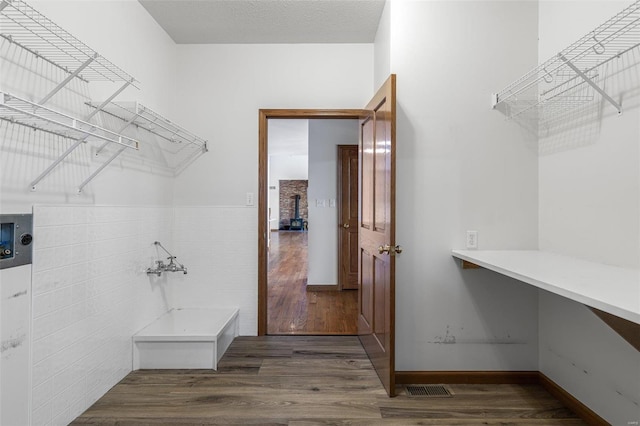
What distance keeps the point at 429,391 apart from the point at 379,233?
1001mm

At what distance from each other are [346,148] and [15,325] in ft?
11.9

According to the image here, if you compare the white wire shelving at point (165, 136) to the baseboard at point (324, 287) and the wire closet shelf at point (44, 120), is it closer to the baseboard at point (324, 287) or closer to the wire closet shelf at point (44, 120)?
the wire closet shelf at point (44, 120)

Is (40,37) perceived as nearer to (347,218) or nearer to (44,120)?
(44,120)

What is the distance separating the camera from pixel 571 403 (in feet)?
5.83

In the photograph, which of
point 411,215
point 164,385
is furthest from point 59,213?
point 411,215

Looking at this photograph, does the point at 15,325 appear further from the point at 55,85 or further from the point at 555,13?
the point at 555,13

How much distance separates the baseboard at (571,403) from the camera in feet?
5.36

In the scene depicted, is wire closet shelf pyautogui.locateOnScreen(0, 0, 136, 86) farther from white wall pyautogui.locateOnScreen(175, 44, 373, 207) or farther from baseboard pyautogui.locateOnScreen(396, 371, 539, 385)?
baseboard pyautogui.locateOnScreen(396, 371, 539, 385)

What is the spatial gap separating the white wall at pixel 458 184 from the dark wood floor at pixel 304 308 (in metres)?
1.03

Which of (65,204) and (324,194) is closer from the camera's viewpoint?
(65,204)

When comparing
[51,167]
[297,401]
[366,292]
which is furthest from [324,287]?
[51,167]

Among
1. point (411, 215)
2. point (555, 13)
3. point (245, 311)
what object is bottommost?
point (245, 311)

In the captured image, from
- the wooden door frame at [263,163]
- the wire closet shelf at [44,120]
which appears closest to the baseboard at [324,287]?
the wooden door frame at [263,163]

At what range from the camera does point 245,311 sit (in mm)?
2748
